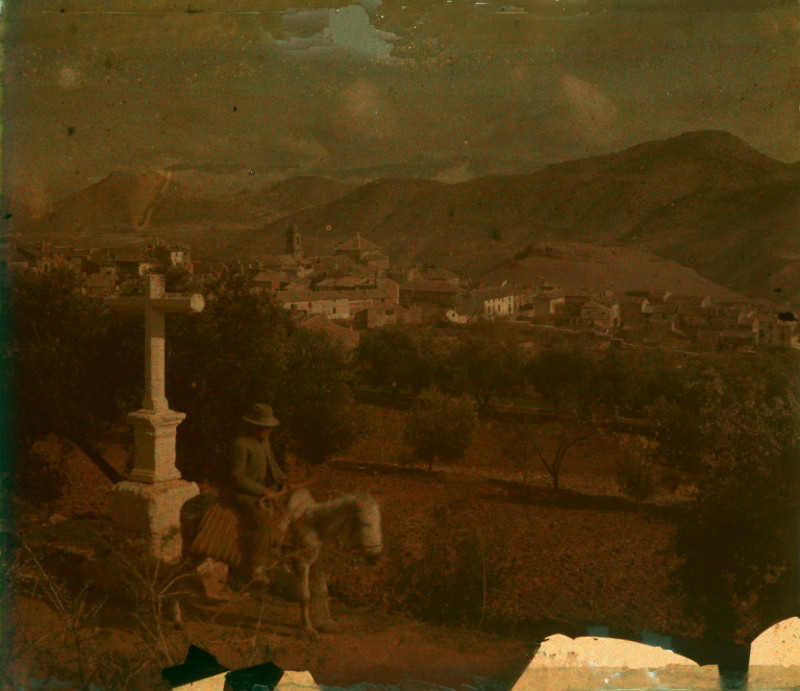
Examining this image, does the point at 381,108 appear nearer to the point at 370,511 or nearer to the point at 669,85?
the point at 669,85

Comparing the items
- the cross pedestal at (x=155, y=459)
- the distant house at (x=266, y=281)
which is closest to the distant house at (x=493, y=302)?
the distant house at (x=266, y=281)

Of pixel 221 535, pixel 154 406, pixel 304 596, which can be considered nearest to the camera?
pixel 221 535

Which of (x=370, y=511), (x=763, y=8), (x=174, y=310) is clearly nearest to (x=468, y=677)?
(x=370, y=511)

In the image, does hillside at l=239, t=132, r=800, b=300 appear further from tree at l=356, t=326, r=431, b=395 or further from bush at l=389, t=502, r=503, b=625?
bush at l=389, t=502, r=503, b=625

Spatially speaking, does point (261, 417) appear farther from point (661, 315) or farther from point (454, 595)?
point (661, 315)

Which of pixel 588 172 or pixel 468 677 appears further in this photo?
pixel 588 172

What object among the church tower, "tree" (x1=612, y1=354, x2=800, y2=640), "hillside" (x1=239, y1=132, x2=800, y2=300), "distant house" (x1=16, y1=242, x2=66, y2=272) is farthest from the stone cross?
"tree" (x1=612, y1=354, x2=800, y2=640)

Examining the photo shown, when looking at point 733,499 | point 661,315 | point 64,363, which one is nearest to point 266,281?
point 64,363
